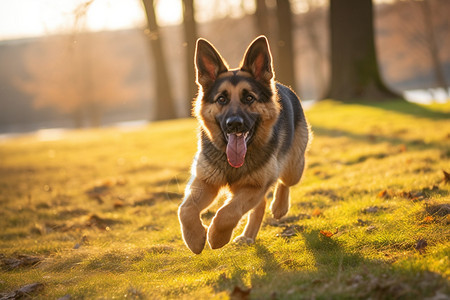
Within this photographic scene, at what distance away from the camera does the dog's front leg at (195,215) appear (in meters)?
4.75

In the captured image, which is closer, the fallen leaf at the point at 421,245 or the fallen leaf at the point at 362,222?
the fallen leaf at the point at 421,245

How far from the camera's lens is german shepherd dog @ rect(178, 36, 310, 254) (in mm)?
4846

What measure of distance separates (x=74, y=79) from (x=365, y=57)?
4388cm

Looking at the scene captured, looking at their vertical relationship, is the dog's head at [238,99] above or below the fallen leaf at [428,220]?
above

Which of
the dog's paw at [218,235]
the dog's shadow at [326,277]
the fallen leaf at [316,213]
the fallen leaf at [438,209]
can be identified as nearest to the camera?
the dog's shadow at [326,277]

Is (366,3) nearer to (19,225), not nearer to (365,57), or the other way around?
(365,57)

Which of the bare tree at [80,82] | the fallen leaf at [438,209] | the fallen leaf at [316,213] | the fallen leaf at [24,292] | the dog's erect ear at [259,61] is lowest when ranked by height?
the bare tree at [80,82]

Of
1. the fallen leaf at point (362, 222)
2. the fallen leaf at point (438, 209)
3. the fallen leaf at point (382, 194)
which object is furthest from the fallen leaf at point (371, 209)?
the fallen leaf at point (438, 209)

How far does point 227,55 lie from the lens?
4216 cm

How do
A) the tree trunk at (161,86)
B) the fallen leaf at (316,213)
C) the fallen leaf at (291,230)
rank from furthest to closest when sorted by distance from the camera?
the tree trunk at (161,86)
the fallen leaf at (316,213)
the fallen leaf at (291,230)

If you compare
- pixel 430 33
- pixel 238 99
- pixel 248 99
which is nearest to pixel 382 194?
pixel 248 99

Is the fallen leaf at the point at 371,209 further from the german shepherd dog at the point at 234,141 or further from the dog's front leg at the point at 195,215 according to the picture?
the dog's front leg at the point at 195,215

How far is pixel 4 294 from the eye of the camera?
4605 millimetres

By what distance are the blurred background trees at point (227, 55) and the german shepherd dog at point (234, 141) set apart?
4.75 meters
